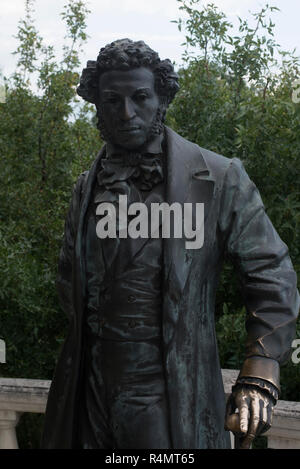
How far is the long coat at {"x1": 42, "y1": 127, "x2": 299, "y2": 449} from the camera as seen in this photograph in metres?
2.21

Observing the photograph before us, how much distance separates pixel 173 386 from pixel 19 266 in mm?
2754

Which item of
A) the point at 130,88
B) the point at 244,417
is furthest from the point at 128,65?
the point at 244,417

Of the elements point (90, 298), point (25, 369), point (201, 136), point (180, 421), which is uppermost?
point (201, 136)

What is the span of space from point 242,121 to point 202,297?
2552 mm

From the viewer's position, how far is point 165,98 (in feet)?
7.87

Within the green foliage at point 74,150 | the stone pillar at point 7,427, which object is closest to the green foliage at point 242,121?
the green foliage at point 74,150

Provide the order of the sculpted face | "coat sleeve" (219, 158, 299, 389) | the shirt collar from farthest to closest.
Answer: the shirt collar < the sculpted face < "coat sleeve" (219, 158, 299, 389)

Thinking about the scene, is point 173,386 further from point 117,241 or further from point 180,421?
point 117,241

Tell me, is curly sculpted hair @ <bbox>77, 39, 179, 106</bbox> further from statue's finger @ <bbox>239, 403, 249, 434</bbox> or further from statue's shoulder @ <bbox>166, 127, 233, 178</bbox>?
statue's finger @ <bbox>239, 403, 249, 434</bbox>

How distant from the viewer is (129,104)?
2.25m

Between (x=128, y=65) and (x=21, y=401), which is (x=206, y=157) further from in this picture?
(x=21, y=401)

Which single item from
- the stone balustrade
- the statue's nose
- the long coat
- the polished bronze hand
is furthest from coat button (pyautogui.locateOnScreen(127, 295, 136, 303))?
the stone balustrade

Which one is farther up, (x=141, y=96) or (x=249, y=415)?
(x=141, y=96)
